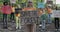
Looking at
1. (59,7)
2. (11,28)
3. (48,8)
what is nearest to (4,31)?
(11,28)

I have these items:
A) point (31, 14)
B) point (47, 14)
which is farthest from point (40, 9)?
point (31, 14)

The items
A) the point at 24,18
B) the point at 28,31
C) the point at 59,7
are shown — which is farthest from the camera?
the point at 59,7

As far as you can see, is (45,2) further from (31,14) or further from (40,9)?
(31,14)

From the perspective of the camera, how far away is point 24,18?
2.45m

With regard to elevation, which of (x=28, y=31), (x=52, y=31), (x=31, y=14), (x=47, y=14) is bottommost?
(x=52, y=31)

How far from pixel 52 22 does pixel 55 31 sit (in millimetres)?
1164

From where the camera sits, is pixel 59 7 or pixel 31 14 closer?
pixel 31 14

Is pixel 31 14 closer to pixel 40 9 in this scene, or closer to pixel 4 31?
pixel 40 9

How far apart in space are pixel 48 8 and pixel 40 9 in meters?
0.36

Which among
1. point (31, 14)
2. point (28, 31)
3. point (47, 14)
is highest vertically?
point (31, 14)

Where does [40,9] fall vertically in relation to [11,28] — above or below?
above

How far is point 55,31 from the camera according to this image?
7527mm

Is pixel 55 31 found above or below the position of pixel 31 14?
below

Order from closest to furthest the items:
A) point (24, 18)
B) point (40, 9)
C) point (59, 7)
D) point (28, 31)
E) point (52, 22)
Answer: point (28, 31)
point (24, 18)
point (40, 9)
point (59, 7)
point (52, 22)
